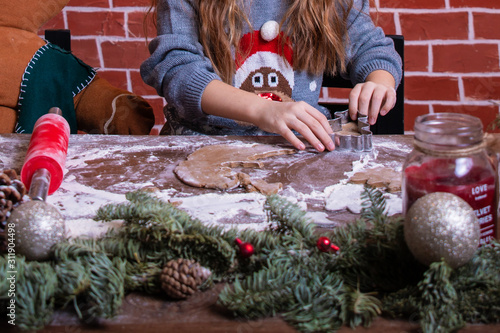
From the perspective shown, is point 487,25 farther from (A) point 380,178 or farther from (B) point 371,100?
(A) point 380,178

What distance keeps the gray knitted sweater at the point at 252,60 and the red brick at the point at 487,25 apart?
769 mm

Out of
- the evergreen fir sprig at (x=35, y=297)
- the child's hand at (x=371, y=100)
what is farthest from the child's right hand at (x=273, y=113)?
the evergreen fir sprig at (x=35, y=297)

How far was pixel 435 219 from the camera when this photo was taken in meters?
0.43

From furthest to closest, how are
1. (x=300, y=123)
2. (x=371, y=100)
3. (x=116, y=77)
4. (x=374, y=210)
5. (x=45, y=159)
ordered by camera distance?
(x=116, y=77), (x=371, y=100), (x=300, y=123), (x=45, y=159), (x=374, y=210)

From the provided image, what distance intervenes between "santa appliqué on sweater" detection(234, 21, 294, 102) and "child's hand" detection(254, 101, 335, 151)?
28 centimetres

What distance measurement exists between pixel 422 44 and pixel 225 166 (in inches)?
54.5

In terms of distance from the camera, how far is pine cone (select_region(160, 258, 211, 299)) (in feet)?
1.51

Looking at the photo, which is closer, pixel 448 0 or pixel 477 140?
pixel 477 140

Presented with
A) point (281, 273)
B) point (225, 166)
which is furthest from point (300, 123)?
point (281, 273)

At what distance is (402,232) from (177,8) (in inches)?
36.8

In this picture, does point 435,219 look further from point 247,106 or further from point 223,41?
point 223,41

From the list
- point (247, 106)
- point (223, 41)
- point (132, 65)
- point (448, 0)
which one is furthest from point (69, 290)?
point (448, 0)

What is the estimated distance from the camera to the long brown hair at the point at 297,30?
1223 mm

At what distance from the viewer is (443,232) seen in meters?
0.42
